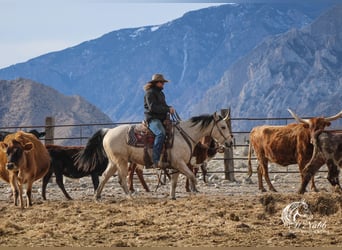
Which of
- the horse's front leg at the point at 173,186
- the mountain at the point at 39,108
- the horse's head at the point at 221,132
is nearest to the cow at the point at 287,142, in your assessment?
the horse's head at the point at 221,132

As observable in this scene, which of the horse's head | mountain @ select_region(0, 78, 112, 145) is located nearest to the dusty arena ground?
the horse's head

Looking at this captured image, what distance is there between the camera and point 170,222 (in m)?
9.22

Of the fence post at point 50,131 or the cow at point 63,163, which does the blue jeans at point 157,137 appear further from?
the fence post at point 50,131

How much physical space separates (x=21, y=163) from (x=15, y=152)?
0.19m

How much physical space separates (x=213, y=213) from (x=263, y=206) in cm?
80

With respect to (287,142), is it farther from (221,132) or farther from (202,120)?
(202,120)

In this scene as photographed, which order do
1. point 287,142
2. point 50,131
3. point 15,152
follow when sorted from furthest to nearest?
Answer: point 50,131 < point 287,142 < point 15,152

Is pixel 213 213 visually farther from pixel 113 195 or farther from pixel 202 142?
pixel 202 142

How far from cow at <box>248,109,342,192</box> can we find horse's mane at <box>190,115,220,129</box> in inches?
55.5

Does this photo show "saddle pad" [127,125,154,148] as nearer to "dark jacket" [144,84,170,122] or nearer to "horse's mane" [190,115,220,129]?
"dark jacket" [144,84,170,122]

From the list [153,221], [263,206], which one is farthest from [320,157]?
[153,221]

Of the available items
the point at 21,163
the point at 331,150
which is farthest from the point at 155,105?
the point at 331,150

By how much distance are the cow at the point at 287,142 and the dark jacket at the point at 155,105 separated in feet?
7.59

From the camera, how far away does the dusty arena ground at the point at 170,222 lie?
7.99 metres
